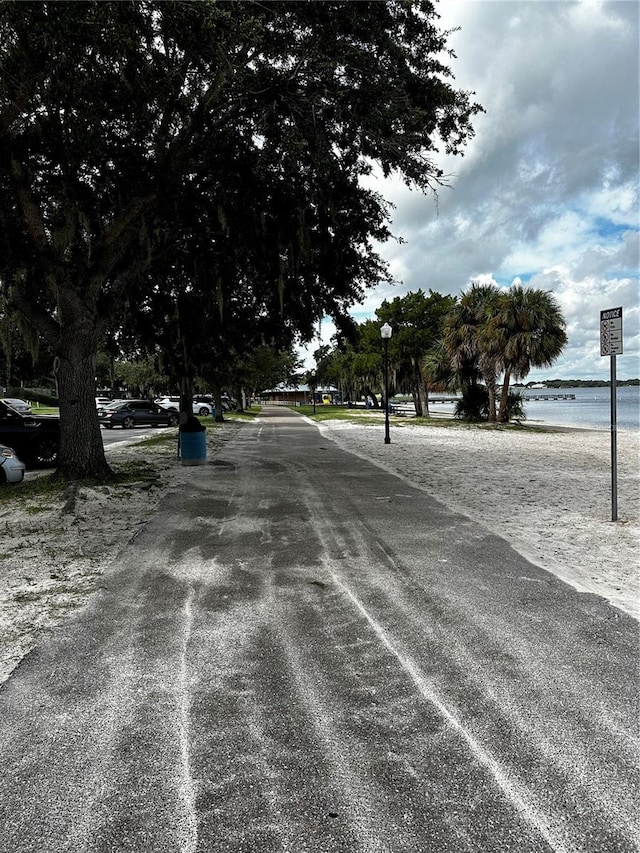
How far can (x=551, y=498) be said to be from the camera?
854 cm

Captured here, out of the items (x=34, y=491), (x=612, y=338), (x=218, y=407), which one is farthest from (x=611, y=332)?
(x=218, y=407)

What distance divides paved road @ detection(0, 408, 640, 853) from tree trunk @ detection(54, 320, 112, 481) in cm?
516

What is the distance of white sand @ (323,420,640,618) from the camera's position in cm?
510

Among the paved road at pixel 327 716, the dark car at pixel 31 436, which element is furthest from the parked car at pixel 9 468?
the paved road at pixel 327 716

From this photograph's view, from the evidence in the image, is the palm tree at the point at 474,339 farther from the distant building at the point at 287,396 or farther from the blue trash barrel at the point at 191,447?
the distant building at the point at 287,396

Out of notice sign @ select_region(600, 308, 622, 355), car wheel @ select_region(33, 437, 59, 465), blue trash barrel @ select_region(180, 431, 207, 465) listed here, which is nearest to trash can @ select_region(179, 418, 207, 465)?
blue trash barrel @ select_region(180, 431, 207, 465)

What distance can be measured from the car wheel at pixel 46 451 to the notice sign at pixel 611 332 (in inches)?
447

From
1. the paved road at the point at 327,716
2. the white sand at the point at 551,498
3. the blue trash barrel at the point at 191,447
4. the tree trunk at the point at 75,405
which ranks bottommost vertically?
the white sand at the point at 551,498

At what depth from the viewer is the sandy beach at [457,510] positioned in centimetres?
428

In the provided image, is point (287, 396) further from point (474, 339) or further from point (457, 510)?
point (457, 510)

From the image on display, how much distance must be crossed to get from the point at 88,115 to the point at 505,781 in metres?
8.40

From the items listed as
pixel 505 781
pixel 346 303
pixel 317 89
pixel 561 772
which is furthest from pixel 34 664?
pixel 346 303

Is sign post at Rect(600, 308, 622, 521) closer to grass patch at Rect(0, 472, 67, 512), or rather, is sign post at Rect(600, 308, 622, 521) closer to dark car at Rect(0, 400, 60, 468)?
grass patch at Rect(0, 472, 67, 512)

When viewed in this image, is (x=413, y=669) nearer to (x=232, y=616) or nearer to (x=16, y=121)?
(x=232, y=616)
